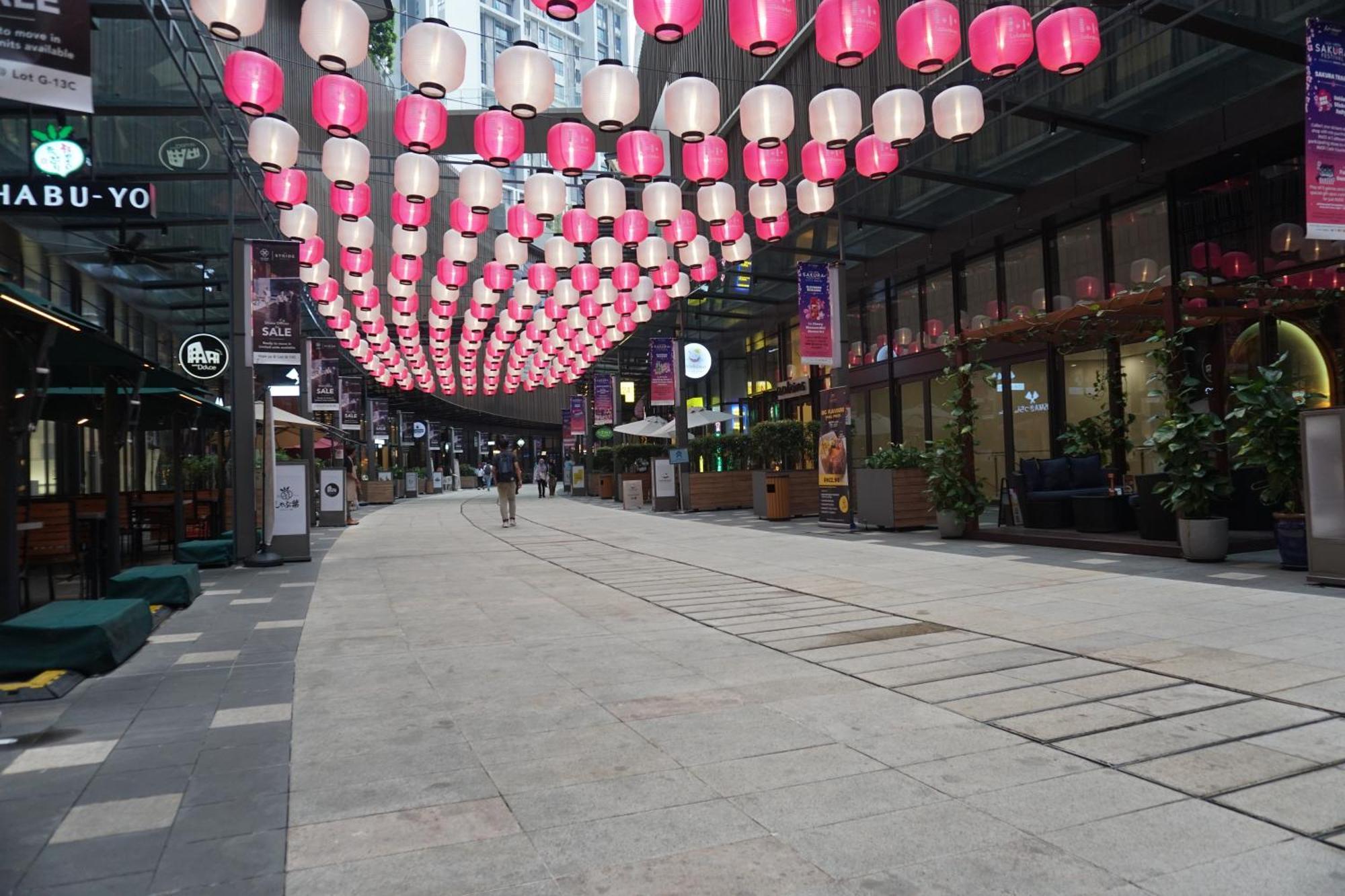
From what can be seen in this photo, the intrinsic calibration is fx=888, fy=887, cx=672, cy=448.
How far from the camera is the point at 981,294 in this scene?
17.3m

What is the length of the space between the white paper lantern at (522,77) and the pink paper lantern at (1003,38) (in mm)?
4946

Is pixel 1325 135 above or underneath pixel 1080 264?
underneath

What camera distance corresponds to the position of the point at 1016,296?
54.0 ft

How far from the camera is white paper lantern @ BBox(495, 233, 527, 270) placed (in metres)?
17.8

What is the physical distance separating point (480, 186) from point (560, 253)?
3.70 m

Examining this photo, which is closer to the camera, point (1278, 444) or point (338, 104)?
point (1278, 444)

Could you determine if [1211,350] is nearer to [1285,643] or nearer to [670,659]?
[1285,643]

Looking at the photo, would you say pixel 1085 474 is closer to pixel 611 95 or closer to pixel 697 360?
pixel 611 95

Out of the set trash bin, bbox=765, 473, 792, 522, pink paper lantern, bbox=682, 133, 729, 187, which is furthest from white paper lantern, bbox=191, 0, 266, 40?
trash bin, bbox=765, 473, 792, 522

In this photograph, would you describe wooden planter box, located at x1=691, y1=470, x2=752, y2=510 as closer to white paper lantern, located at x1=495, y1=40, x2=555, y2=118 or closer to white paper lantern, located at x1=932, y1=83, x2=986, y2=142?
white paper lantern, located at x1=932, y1=83, x2=986, y2=142

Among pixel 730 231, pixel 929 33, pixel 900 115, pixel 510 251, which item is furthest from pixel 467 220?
pixel 929 33

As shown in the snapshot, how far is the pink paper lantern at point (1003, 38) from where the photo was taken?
9.69 meters

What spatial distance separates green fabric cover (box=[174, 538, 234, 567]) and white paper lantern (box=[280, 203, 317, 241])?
6025mm

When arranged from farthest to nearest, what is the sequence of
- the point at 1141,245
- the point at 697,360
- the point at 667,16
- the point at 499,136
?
the point at 697,360 → the point at 1141,245 → the point at 499,136 → the point at 667,16
